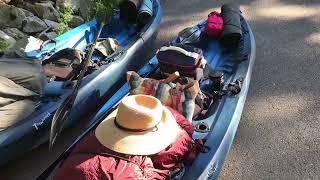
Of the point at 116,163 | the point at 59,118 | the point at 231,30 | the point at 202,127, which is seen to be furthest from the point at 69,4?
the point at 116,163

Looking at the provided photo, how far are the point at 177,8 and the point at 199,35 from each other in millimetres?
1958

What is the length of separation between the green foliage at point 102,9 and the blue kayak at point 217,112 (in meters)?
1.22

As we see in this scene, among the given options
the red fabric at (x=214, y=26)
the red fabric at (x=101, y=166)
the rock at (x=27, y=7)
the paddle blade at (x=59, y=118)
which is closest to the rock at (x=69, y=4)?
the rock at (x=27, y=7)

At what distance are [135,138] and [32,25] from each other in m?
2.93

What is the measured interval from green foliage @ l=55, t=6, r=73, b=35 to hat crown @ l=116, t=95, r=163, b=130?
272 centimetres

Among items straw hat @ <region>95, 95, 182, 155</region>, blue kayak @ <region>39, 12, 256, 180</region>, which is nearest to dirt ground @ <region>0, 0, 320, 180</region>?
blue kayak @ <region>39, 12, 256, 180</region>

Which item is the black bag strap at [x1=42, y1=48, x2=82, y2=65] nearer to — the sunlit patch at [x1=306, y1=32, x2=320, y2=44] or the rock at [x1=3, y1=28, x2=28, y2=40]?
the rock at [x1=3, y1=28, x2=28, y2=40]

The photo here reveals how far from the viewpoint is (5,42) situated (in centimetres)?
459

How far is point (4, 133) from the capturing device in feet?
10.5

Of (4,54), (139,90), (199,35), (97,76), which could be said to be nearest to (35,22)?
(4,54)

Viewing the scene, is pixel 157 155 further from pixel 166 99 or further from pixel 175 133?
pixel 166 99

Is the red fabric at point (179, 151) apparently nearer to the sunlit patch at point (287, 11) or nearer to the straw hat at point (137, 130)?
the straw hat at point (137, 130)

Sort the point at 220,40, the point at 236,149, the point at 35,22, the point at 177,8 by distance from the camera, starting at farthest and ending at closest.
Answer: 1. the point at 177,8
2. the point at 35,22
3. the point at 220,40
4. the point at 236,149

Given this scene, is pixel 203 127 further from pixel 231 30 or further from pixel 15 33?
pixel 15 33
